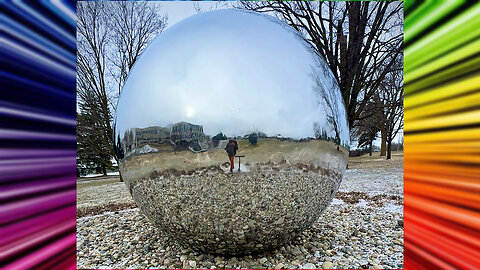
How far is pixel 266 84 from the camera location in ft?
7.77

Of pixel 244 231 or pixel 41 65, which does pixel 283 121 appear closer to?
pixel 244 231

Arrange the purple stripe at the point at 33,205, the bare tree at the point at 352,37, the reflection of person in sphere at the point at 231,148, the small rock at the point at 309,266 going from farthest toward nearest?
the bare tree at the point at 352,37 < the small rock at the point at 309,266 < the reflection of person in sphere at the point at 231,148 < the purple stripe at the point at 33,205

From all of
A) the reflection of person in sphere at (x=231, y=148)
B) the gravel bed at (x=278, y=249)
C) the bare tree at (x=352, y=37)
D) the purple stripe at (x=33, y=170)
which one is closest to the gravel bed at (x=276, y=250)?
the gravel bed at (x=278, y=249)

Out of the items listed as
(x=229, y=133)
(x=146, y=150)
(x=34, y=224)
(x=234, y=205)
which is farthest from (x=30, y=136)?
(x=234, y=205)

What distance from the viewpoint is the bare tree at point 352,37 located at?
9469 millimetres

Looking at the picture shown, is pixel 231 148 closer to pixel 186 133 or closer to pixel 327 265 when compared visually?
pixel 186 133

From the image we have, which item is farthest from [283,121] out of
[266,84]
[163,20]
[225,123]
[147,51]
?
[163,20]

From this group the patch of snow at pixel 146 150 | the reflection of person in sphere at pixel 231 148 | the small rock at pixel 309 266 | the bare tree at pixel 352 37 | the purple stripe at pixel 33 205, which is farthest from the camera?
the bare tree at pixel 352 37

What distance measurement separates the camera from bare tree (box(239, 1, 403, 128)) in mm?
9469

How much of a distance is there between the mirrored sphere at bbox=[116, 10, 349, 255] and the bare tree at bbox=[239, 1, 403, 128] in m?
7.29

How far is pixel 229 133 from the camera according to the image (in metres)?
2.30

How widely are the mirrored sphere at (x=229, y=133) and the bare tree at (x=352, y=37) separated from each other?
23.9ft

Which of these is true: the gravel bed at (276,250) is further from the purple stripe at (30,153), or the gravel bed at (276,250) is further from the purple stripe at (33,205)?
the purple stripe at (30,153)

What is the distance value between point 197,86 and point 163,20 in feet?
32.2
